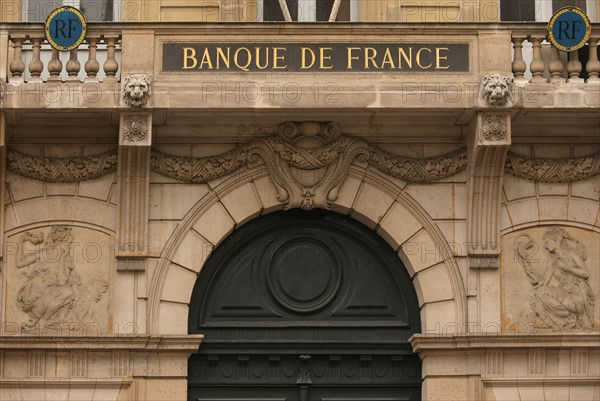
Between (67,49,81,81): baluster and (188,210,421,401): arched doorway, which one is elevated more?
(67,49,81,81): baluster

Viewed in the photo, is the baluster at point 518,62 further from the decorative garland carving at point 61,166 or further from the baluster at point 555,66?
the decorative garland carving at point 61,166

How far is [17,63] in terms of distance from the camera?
722 inches

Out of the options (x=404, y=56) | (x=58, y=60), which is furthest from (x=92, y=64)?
(x=404, y=56)

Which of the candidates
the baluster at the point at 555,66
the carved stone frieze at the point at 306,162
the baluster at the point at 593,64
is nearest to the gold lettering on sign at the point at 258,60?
the carved stone frieze at the point at 306,162

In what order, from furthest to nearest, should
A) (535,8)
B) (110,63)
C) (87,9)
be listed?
(535,8) → (87,9) → (110,63)

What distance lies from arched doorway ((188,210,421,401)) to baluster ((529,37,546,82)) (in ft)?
9.13

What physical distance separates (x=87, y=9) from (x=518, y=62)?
18.3 ft

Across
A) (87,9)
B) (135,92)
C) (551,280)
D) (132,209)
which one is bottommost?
(551,280)

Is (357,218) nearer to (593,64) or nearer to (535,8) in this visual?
(593,64)

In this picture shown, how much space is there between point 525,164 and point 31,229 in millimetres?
6034

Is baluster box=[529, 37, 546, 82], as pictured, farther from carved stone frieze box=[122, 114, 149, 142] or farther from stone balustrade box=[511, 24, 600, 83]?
carved stone frieze box=[122, 114, 149, 142]

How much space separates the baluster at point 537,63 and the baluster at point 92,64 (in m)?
5.15

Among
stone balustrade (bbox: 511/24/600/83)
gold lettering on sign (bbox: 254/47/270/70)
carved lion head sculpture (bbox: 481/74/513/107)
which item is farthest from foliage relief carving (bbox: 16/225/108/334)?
stone balustrade (bbox: 511/24/600/83)

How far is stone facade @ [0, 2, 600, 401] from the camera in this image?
1816cm
